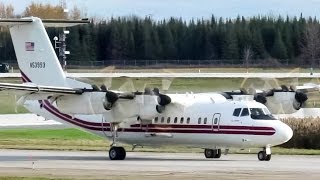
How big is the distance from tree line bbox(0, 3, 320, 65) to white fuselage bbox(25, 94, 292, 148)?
6387 cm

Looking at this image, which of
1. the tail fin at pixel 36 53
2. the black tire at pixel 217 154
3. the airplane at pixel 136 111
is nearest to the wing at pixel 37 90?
the airplane at pixel 136 111

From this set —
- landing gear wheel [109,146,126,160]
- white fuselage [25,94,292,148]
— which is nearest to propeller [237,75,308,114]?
white fuselage [25,94,292,148]

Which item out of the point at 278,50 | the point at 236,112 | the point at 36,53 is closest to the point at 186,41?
the point at 278,50

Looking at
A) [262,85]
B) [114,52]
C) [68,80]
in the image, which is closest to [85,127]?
[68,80]

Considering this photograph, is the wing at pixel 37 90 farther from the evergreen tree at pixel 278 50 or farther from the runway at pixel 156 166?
the evergreen tree at pixel 278 50

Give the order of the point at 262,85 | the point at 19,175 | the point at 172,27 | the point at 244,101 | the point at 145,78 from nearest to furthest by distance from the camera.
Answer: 1. the point at 19,175
2. the point at 244,101
3. the point at 262,85
4. the point at 145,78
5. the point at 172,27

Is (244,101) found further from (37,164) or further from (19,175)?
(19,175)

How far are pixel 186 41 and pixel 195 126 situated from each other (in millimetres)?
71593

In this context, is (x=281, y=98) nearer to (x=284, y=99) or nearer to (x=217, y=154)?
(x=284, y=99)

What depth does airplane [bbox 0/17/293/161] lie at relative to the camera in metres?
37.4

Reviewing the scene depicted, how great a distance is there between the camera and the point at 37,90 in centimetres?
3731

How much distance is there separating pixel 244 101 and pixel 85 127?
7.08m

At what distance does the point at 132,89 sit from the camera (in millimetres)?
42906

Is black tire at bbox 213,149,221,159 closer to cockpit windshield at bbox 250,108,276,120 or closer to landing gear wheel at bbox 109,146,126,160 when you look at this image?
cockpit windshield at bbox 250,108,276,120
